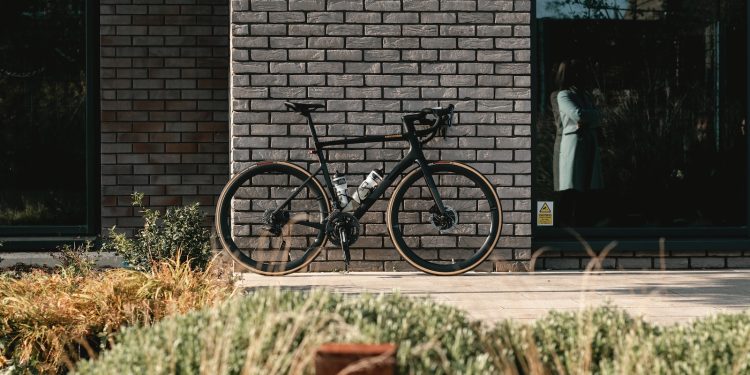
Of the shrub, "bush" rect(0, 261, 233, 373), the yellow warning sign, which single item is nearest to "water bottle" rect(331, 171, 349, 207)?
the yellow warning sign

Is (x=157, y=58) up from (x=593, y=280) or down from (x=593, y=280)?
up

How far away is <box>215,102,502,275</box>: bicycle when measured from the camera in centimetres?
684

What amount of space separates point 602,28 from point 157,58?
363cm

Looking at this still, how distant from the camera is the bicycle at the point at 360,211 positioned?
6.84 meters

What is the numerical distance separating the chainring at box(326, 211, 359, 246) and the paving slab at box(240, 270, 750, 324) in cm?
28

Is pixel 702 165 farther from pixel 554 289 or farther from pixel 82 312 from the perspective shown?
pixel 82 312

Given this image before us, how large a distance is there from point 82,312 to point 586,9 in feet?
14.9

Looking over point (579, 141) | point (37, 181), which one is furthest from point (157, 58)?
point (579, 141)

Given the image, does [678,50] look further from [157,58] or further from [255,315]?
[255,315]

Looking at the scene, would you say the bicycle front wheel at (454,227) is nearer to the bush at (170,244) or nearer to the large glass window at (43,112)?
the bush at (170,244)

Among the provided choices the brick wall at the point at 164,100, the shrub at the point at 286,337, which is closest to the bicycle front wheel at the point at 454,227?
the brick wall at the point at 164,100

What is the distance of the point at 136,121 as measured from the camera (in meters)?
8.67

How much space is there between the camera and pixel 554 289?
6277mm

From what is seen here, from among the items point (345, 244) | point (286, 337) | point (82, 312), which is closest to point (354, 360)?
point (286, 337)
